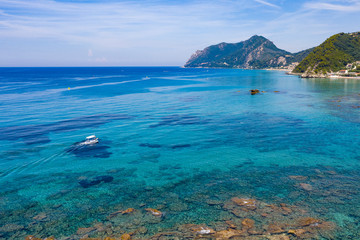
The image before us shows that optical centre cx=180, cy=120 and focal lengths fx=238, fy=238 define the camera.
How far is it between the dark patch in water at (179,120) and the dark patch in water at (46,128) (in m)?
9.44

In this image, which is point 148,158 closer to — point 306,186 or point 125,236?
point 125,236

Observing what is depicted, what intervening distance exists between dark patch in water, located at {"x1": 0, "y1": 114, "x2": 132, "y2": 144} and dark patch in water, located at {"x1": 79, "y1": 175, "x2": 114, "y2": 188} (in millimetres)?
17116

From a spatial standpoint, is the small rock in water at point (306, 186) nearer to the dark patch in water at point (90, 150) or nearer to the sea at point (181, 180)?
the sea at point (181, 180)

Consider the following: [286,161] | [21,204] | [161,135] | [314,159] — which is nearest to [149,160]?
[161,135]

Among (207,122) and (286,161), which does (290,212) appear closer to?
(286,161)

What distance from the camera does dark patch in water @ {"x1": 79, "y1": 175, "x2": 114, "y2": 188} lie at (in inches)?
953

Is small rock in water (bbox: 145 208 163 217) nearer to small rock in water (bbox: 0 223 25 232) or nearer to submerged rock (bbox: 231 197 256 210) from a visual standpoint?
submerged rock (bbox: 231 197 256 210)

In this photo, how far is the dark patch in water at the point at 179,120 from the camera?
162 ft

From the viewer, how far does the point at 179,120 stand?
171ft

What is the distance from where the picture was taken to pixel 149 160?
3055 centimetres

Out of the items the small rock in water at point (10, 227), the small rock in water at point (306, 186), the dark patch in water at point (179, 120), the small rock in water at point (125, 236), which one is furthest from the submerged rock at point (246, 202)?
the dark patch in water at point (179, 120)

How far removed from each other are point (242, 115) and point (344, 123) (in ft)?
66.6

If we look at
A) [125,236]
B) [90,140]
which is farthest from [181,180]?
[90,140]

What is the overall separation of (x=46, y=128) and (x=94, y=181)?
26658mm
